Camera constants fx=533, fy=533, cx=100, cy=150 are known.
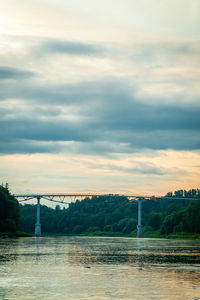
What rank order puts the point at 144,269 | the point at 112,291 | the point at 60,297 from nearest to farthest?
1. the point at 60,297
2. the point at 112,291
3. the point at 144,269

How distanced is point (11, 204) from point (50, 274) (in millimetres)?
88922

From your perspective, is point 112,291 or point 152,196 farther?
point 152,196

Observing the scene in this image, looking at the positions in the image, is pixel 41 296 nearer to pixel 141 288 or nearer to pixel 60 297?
pixel 60 297

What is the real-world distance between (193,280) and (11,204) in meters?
93.4

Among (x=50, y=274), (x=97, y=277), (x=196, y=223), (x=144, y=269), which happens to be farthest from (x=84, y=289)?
(x=196, y=223)

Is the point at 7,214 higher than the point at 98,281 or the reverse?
higher

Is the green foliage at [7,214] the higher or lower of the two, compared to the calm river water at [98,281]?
higher

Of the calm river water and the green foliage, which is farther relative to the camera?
the green foliage

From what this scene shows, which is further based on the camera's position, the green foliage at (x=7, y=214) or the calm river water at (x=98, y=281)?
the green foliage at (x=7, y=214)

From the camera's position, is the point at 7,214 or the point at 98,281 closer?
the point at 98,281

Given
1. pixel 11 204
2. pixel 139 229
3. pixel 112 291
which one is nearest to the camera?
pixel 112 291

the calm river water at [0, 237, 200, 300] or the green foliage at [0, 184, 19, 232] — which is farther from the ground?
the green foliage at [0, 184, 19, 232]

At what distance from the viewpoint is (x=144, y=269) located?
118ft

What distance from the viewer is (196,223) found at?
13788cm
